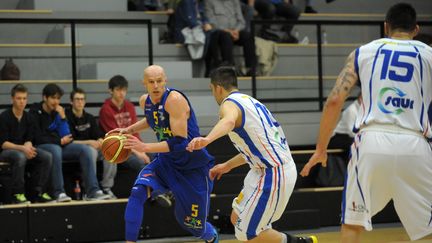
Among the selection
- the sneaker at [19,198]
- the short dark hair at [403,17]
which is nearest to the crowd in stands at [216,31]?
the sneaker at [19,198]

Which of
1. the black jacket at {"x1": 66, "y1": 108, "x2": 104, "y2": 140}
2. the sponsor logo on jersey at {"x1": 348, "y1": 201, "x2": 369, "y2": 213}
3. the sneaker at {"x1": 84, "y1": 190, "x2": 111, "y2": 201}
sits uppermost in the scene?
the black jacket at {"x1": 66, "y1": 108, "x2": 104, "y2": 140}

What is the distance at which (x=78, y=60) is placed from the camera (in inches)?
387

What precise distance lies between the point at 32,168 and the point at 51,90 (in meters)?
0.90

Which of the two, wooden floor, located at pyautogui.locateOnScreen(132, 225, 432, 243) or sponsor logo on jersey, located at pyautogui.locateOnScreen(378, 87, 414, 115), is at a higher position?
sponsor logo on jersey, located at pyautogui.locateOnScreen(378, 87, 414, 115)

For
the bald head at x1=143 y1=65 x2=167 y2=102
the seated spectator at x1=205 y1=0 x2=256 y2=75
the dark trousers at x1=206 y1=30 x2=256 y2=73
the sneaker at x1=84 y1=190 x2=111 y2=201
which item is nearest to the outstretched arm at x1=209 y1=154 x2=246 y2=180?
the bald head at x1=143 y1=65 x2=167 y2=102

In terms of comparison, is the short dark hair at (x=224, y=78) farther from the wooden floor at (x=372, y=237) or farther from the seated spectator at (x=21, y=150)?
the seated spectator at (x=21, y=150)

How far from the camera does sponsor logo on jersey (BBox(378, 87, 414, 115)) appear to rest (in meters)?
4.59

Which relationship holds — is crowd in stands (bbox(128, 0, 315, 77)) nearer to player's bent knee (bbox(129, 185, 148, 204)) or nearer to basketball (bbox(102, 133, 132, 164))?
player's bent knee (bbox(129, 185, 148, 204))

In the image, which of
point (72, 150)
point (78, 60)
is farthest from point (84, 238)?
point (78, 60)

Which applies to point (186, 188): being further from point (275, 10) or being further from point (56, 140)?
point (275, 10)

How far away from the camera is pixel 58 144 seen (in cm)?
900

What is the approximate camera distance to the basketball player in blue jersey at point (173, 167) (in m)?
6.58

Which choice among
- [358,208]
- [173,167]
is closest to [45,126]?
[173,167]

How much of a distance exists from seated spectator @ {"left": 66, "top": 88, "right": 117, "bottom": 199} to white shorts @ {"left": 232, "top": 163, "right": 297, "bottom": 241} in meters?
3.63
